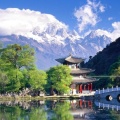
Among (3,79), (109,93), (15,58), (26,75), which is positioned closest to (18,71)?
(26,75)

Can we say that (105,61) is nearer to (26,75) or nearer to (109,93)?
(26,75)

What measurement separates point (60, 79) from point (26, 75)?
20.3ft

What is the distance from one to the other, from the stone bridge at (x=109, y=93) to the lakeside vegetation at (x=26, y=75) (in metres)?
8.12

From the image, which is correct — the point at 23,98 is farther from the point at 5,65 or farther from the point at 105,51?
the point at 105,51

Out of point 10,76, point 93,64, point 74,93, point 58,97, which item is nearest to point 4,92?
point 10,76

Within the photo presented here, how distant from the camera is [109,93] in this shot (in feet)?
248

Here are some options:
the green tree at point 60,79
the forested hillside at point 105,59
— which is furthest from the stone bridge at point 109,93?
the forested hillside at point 105,59

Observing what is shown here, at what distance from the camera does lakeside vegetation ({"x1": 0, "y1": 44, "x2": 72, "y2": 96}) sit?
80.9 m

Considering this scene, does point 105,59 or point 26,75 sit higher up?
point 105,59

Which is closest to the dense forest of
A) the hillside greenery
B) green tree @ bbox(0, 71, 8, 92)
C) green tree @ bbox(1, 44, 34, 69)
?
the hillside greenery

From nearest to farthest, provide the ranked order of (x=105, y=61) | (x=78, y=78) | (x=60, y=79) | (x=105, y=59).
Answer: (x=60, y=79)
(x=78, y=78)
(x=105, y=61)
(x=105, y=59)

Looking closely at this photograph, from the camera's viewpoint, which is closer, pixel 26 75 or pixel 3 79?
pixel 3 79

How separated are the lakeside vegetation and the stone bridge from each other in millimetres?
8117

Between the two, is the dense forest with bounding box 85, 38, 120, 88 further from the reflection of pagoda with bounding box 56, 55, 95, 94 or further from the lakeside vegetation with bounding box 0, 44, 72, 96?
the lakeside vegetation with bounding box 0, 44, 72, 96
